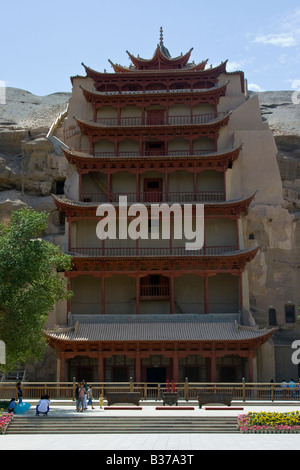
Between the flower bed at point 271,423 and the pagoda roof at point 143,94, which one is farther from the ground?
the pagoda roof at point 143,94

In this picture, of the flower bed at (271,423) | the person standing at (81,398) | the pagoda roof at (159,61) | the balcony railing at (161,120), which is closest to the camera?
the flower bed at (271,423)

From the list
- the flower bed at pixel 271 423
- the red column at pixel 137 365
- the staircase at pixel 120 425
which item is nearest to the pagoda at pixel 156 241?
the red column at pixel 137 365

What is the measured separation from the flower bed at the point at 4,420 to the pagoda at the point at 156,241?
1180 cm

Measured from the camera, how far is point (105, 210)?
41.9m

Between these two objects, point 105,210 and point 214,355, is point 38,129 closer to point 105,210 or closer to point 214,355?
point 105,210

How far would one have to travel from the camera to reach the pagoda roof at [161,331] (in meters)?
36.2

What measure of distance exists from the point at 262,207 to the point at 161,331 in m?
12.4

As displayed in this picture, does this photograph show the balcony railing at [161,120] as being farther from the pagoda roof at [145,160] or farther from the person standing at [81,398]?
the person standing at [81,398]

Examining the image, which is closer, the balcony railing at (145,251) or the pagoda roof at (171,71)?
the balcony railing at (145,251)

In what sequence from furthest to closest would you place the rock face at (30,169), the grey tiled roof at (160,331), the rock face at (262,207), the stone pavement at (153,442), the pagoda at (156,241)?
the rock face at (30,169)
the rock face at (262,207)
the pagoda at (156,241)
the grey tiled roof at (160,331)
the stone pavement at (153,442)

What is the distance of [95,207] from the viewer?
41.5 meters

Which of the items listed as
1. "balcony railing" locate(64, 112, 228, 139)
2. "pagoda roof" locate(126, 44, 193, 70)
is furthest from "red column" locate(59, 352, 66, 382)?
"pagoda roof" locate(126, 44, 193, 70)
